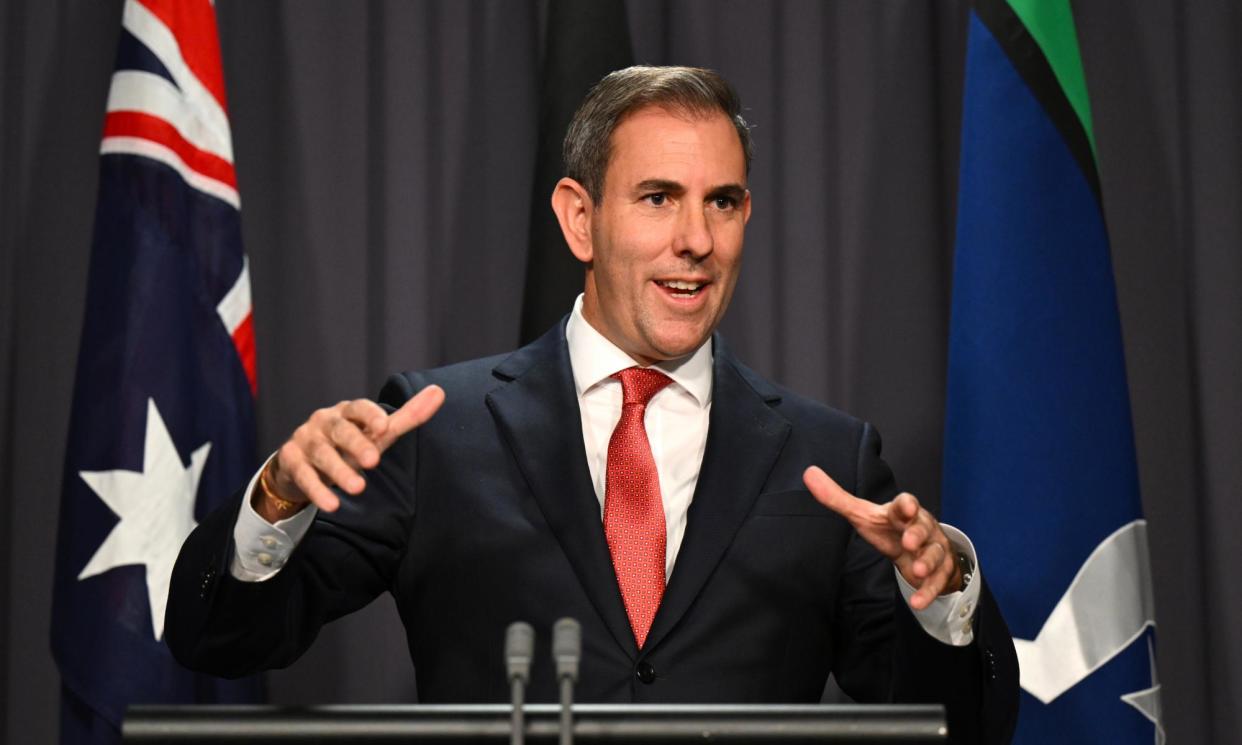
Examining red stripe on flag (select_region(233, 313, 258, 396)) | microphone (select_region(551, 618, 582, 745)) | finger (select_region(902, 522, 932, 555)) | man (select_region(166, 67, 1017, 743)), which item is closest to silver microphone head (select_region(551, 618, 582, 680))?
microphone (select_region(551, 618, 582, 745))

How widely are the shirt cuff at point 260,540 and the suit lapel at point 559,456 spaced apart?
1.38 ft

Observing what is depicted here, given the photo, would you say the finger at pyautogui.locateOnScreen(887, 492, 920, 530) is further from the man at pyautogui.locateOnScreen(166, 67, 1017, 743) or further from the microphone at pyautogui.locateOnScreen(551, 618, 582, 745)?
the microphone at pyautogui.locateOnScreen(551, 618, 582, 745)

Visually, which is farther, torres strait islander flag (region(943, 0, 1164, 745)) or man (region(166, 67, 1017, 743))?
torres strait islander flag (region(943, 0, 1164, 745))

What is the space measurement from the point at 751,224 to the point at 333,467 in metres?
2.15

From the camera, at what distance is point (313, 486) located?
4.70 ft

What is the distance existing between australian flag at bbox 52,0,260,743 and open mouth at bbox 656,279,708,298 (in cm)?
121

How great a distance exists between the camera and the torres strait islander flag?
8.73 feet

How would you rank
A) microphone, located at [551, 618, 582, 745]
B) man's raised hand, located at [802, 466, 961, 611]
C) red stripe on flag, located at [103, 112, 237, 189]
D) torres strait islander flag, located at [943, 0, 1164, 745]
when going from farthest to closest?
red stripe on flag, located at [103, 112, 237, 189] → torres strait islander flag, located at [943, 0, 1164, 745] → man's raised hand, located at [802, 466, 961, 611] → microphone, located at [551, 618, 582, 745]

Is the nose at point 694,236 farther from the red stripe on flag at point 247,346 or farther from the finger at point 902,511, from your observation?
the red stripe on flag at point 247,346

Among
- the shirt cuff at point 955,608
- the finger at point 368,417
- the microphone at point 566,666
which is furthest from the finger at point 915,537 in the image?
the finger at point 368,417

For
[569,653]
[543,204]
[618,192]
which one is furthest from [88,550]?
[569,653]

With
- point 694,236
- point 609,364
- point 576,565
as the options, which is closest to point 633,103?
point 694,236

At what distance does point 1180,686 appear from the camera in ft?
10.7

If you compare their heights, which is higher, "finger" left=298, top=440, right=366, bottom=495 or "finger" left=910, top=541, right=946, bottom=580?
"finger" left=298, top=440, right=366, bottom=495
